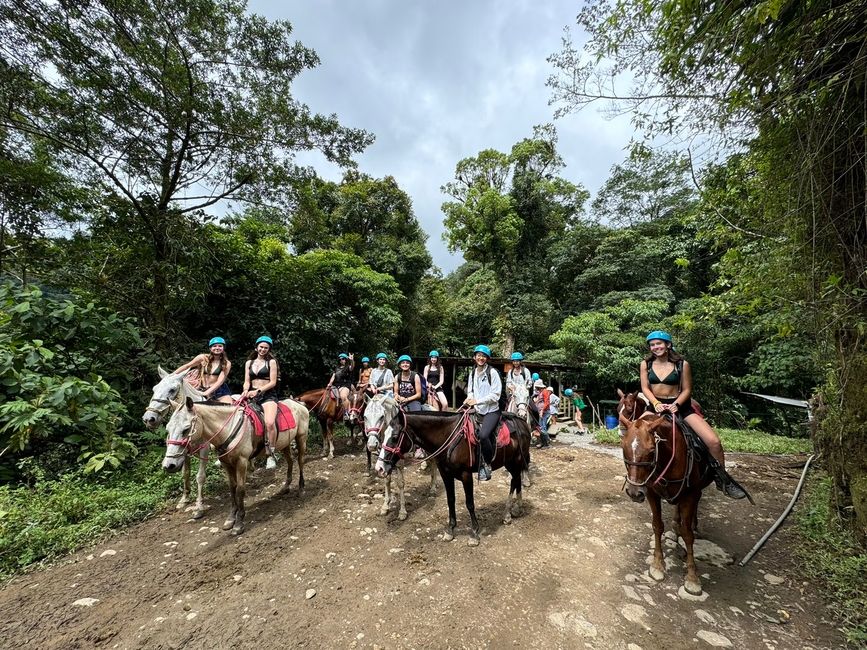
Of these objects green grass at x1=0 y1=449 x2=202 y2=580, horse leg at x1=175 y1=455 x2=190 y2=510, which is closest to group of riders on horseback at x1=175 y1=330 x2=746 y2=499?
horse leg at x1=175 y1=455 x2=190 y2=510

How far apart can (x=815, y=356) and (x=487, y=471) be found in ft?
14.6

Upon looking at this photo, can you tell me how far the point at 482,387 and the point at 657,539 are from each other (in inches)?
103

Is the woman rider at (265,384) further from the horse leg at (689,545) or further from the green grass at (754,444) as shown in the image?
the green grass at (754,444)

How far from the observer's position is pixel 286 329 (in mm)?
10047

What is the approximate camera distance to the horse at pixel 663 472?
3078 mm

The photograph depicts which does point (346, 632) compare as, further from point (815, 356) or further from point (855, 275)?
point (815, 356)

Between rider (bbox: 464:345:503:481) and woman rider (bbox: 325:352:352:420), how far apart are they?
4532 mm

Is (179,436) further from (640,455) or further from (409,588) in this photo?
(640,455)

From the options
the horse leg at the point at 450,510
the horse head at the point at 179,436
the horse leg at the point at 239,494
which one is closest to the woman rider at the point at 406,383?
the horse leg at the point at 450,510

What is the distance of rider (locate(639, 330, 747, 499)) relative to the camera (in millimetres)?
3592

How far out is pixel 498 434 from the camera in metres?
4.60

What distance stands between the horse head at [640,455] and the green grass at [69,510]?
633 centimetres

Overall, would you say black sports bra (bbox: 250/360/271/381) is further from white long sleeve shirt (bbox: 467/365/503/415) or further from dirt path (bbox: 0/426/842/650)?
white long sleeve shirt (bbox: 467/365/503/415)

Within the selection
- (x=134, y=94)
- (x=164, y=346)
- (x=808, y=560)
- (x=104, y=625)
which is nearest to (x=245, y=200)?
(x=134, y=94)
